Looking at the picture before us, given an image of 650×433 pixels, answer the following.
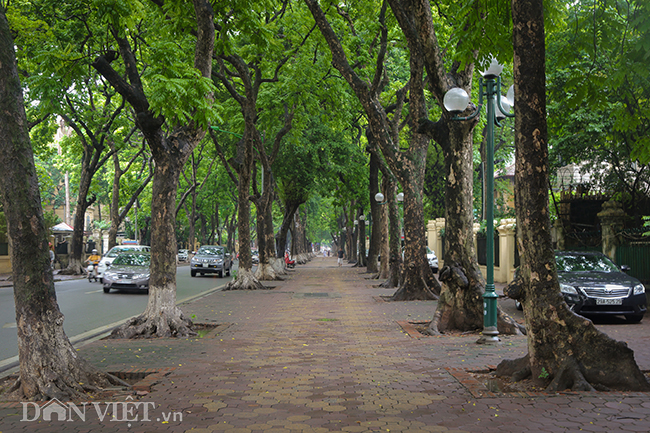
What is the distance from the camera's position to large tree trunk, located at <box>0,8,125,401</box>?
6.27 metres

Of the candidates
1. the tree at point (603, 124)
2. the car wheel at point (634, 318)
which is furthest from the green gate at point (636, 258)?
the car wheel at point (634, 318)

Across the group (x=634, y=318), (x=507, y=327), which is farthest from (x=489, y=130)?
(x=634, y=318)

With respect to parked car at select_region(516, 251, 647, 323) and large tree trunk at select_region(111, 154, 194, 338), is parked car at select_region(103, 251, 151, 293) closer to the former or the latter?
large tree trunk at select_region(111, 154, 194, 338)

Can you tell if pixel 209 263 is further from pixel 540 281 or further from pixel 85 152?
pixel 540 281

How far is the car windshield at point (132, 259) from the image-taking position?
21.7m

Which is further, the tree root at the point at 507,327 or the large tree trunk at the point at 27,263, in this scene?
the tree root at the point at 507,327

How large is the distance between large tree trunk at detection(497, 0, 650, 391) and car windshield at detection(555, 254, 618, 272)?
23.8ft

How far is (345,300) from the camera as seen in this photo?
18.3 m

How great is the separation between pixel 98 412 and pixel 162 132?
A: 6.57m

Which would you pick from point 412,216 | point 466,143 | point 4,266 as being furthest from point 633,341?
point 4,266

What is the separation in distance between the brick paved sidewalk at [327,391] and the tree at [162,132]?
0.80 metres

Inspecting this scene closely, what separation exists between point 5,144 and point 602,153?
17.4 metres

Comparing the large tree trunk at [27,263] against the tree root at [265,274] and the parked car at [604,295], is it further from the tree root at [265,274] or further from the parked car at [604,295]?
the tree root at [265,274]

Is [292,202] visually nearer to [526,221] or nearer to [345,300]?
[345,300]
